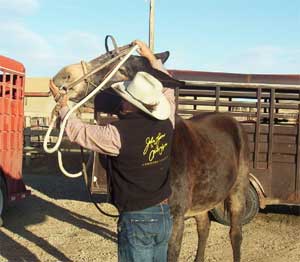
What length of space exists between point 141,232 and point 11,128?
5514mm

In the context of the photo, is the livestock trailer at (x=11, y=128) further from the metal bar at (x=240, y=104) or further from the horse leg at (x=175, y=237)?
the horse leg at (x=175, y=237)

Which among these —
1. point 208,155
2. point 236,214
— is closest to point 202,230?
point 236,214

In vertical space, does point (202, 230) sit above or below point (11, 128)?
below

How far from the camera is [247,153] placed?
6.03 metres

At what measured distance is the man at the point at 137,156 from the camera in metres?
2.79

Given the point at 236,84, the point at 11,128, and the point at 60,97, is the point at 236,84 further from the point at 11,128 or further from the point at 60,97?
the point at 60,97

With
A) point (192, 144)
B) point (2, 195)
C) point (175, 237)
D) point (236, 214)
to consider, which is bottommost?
point (2, 195)

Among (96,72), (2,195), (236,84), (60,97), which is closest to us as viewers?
(60,97)

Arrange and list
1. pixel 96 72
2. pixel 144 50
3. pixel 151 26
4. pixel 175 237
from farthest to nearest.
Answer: pixel 151 26, pixel 96 72, pixel 175 237, pixel 144 50

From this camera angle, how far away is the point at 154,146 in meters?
2.86

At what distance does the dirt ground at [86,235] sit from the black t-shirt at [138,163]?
3284 millimetres

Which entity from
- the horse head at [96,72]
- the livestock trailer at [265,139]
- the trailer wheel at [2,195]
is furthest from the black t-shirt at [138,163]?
the trailer wheel at [2,195]

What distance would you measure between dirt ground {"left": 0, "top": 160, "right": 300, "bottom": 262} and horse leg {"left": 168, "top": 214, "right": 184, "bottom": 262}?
2.14m

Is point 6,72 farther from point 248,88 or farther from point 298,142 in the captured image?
point 298,142
